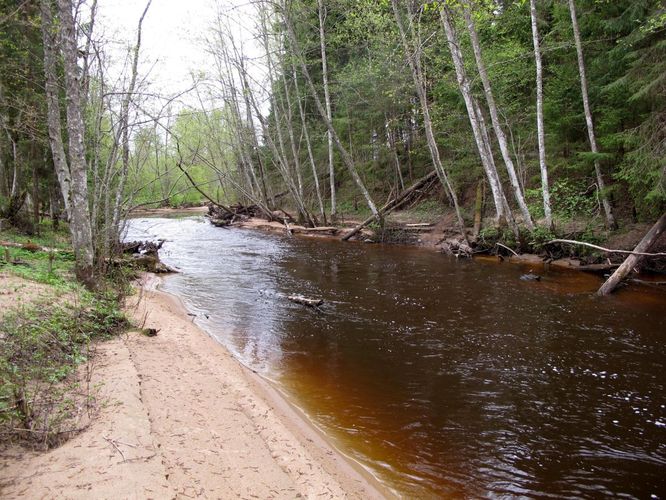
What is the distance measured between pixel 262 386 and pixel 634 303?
8274 millimetres

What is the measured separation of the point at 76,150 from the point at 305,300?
5159 millimetres

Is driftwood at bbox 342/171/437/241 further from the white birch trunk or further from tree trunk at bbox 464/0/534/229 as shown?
tree trunk at bbox 464/0/534/229

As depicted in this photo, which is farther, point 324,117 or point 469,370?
point 324,117

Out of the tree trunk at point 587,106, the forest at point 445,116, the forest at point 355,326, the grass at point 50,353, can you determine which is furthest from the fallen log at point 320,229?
the grass at point 50,353

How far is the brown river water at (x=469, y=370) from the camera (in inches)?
156

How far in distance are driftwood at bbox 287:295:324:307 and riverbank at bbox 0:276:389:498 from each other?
137 inches

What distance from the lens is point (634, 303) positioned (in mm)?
9055

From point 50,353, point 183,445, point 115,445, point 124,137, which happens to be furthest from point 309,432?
point 124,137

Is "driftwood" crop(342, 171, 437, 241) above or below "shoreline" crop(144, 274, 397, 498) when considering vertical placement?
above

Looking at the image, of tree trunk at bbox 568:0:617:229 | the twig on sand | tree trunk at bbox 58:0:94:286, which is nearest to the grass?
the twig on sand

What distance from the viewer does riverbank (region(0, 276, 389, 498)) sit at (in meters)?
2.74

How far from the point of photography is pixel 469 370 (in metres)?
5.98

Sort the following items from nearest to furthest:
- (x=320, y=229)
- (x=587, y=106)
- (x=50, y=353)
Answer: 1. (x=50, y=353)
2. (x=587, y=106)
3. (x=320, y=229)

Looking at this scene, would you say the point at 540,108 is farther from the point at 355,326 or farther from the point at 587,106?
the point at 355,326
